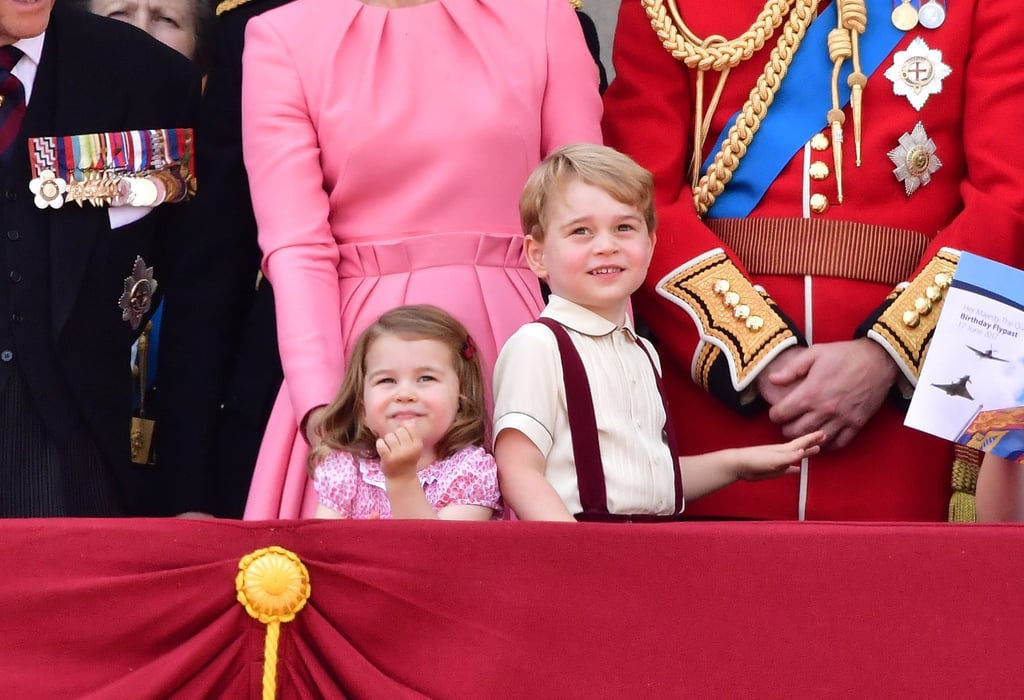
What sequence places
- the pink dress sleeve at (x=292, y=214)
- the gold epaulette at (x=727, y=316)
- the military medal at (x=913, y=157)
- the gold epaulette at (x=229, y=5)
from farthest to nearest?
1. the gold epaulette at (x=229, y=5)
2. the military medal at (x=913, y=157)
3. the gold epaulette at (x=727, y=316)
4. the pink dress sleeve at (x=292, y=214)

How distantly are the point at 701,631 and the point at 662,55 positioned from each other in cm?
131

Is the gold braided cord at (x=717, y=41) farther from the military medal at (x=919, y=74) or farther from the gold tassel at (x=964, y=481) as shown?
the gold tassel at (x=964, y=481)

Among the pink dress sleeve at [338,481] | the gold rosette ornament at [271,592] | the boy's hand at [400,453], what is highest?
the boy's hand at [400,453]

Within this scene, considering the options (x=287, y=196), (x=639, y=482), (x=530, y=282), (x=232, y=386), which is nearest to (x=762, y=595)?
(x=639, y=482)

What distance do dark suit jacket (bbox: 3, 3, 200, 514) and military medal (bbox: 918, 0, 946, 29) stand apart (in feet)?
4.23

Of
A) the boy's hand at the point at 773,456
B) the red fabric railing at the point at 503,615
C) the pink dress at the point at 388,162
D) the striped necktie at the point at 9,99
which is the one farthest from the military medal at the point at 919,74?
the striped necktie at the point at 9,99

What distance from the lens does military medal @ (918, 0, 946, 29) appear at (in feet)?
8.89

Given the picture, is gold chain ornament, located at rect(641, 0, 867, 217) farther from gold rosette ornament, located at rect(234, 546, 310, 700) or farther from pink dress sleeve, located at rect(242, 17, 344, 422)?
gold rosette ornament, located at rect(234, 546, 310, 700)

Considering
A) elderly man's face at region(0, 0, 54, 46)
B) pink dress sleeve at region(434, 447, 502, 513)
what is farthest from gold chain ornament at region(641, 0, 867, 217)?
elderly man's face at region(0, 0, 54, 46)

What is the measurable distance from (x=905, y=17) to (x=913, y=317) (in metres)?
0.55

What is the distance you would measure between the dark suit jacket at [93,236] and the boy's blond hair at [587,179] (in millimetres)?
763

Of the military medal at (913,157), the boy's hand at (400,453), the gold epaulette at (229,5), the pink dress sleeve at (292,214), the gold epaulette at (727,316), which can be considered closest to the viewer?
the boy's hand at (400,453)

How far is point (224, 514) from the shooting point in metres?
2.90

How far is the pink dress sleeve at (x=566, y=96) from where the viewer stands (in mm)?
2668
